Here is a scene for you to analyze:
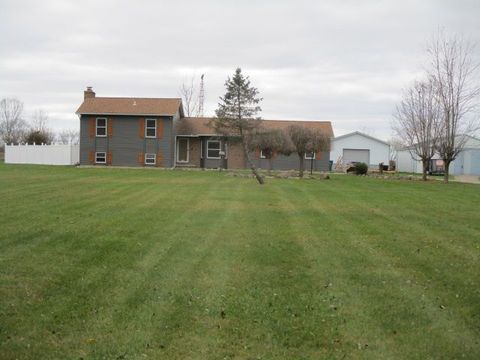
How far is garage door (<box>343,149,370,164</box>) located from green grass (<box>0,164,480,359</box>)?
124 ft

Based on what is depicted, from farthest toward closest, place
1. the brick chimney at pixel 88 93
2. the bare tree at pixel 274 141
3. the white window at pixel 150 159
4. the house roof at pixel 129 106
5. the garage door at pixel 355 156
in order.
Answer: the garage door at pixel 355 156, the brick chimney at pixel 88 93, the white window at pixel 150 159, the house roof at pixel 129 106, the bare tree at pixel 274 141

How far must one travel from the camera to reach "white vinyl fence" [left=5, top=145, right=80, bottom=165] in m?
41.9

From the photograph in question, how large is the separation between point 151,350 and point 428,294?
129 inches

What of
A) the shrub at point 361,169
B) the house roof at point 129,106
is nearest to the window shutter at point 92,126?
the house roof at point 129,106

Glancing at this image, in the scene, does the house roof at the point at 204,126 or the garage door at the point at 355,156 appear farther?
the garage door at the point at 355,156

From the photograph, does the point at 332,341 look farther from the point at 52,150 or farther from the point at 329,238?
the point at 52,150

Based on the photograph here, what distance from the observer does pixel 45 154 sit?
1693 inches

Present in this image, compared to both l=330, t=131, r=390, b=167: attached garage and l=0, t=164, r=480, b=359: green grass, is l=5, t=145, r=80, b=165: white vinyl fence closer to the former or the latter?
l=330, t=131, r=390, b=167: attached garage

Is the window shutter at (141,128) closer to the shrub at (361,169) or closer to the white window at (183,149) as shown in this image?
the white window at (183,149)

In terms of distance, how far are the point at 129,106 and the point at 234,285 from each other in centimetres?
3537

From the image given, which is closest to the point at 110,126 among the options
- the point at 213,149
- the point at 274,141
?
the point at 213,149

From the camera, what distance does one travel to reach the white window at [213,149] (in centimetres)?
4169

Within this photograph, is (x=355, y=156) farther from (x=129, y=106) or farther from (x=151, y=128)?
(x=129, y=106)

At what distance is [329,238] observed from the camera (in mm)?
9648
